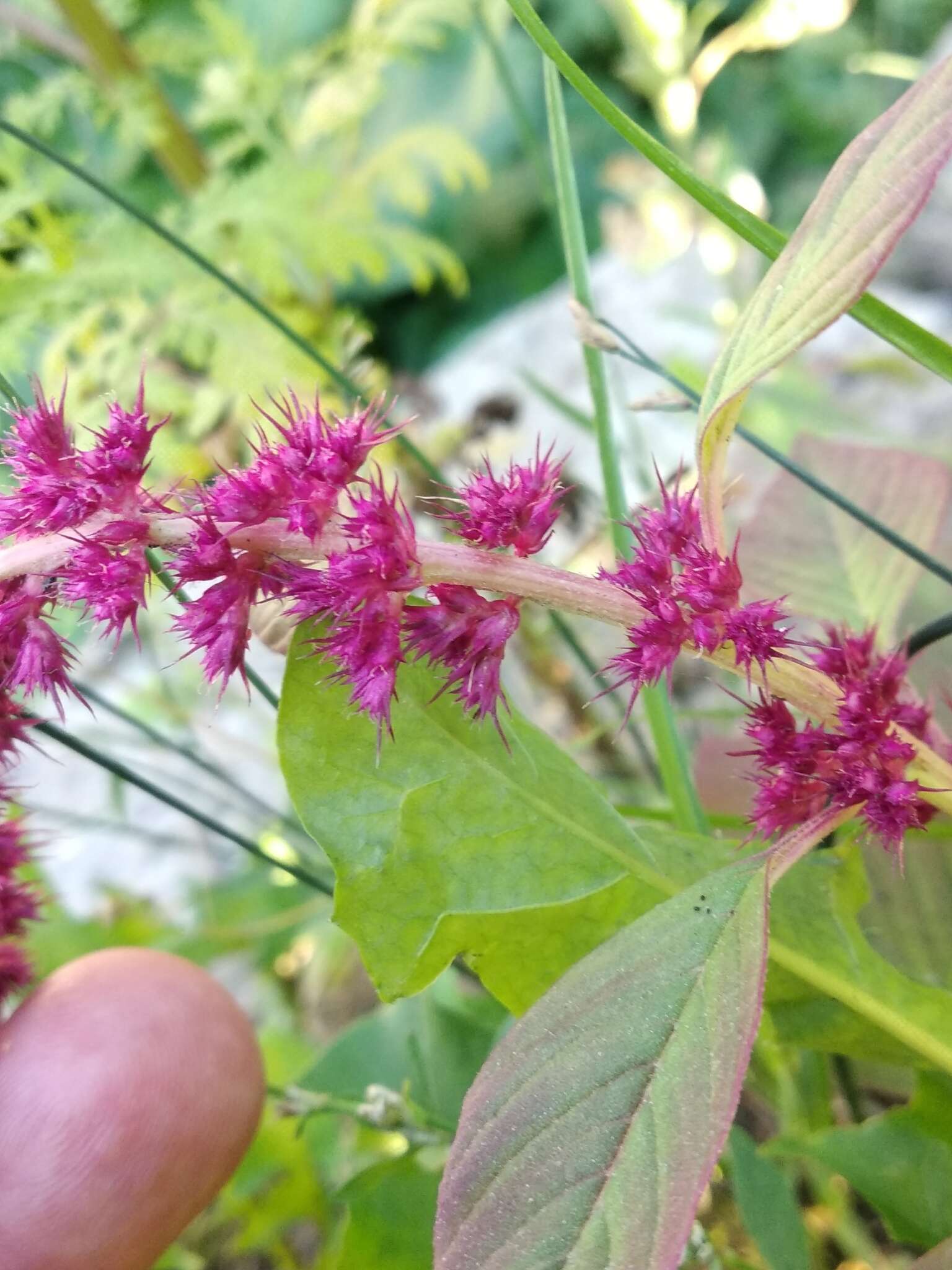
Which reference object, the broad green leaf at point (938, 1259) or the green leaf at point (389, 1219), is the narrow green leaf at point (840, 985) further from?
the green leaf at point (389, 1219)

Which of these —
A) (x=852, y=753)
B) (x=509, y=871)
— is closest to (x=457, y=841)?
(x=509, y=871)

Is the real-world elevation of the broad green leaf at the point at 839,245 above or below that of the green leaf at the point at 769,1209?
above

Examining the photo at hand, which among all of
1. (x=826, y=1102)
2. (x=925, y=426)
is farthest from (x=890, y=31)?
(x=826, y=1102)

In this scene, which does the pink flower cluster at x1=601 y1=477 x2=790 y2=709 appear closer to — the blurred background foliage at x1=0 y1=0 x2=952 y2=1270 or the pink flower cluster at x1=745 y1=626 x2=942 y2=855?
the pink flower cluster at x1=745 y1=626 x2=942 y2=855

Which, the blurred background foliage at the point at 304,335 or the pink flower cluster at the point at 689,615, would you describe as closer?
the pink flower cluster at the point at 689,615

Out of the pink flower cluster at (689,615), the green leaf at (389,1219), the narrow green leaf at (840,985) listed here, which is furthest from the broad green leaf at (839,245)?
the green leaf at (389,1219)

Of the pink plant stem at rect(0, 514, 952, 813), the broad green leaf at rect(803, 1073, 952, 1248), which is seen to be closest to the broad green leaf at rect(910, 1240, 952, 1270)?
the broad green leaf at rect(803, 1073, 952, 1248)

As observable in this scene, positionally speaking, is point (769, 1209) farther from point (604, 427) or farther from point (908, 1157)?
point (604, 427)

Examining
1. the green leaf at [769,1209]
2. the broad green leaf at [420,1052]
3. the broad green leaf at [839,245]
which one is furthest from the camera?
the broad green leaf at [420,1052]
